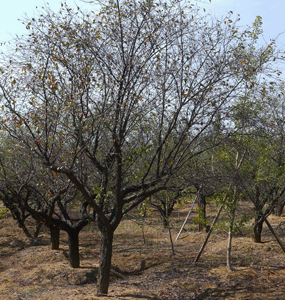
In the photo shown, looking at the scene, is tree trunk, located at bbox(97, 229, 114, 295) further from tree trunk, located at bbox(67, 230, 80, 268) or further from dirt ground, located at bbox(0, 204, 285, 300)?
tree trunk, located at bbox(67, 230, 80, 268)

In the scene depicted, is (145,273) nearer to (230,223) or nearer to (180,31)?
(230,223)

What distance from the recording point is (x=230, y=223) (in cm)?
942

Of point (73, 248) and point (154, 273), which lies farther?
point (73, 248)

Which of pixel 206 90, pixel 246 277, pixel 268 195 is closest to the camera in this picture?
pixel 206 90

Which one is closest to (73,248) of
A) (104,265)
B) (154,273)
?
(154,273)

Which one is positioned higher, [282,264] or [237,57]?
[237,57]

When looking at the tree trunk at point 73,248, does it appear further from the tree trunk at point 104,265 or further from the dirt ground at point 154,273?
the tree trunk at point 104,265

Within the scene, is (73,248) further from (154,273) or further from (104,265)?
(104,265)

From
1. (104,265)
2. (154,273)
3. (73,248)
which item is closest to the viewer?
(104,265)

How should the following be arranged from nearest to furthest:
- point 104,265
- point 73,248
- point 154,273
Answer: point 104,265, point 154,273, point 73,248

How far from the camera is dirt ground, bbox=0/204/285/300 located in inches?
321

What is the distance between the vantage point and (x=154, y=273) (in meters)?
10.4

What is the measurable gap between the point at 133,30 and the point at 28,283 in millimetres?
7787

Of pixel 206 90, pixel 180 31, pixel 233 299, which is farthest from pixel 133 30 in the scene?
pixel 233 299
